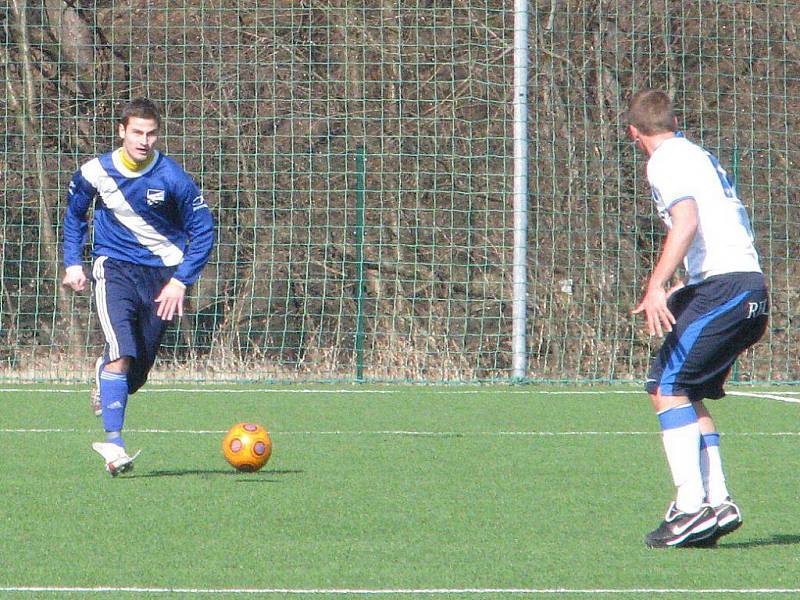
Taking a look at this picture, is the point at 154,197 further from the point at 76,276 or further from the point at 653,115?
the point at 653,115

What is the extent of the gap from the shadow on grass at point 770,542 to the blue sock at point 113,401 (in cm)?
312

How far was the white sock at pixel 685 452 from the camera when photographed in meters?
5.40

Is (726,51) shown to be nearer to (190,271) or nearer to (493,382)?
(493,382)

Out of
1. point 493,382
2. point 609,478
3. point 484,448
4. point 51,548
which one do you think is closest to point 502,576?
point 51,548

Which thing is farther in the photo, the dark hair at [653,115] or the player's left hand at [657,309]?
the dark hair at [653,115]

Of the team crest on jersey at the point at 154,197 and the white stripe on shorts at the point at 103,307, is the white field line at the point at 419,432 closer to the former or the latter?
the white stripe on shorts at the point at 103,307

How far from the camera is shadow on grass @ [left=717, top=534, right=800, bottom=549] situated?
5.51 metres

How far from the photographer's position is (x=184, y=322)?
17.0 metres

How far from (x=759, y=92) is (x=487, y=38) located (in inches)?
111

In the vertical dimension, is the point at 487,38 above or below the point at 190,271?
above

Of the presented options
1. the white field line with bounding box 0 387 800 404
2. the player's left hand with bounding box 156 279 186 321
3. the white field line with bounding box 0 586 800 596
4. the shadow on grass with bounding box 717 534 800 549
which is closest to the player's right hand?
the player's left hand with bounding box 156 279 186 321

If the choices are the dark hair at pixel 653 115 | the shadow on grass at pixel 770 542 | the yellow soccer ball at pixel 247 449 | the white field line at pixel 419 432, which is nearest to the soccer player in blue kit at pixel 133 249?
the yellow soccer ball at pixel 247 449

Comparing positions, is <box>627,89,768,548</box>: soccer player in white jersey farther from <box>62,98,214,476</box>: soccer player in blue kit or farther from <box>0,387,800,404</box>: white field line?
<box>0,387,800,404</box>: white field line

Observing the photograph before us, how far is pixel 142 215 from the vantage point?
7535mm
